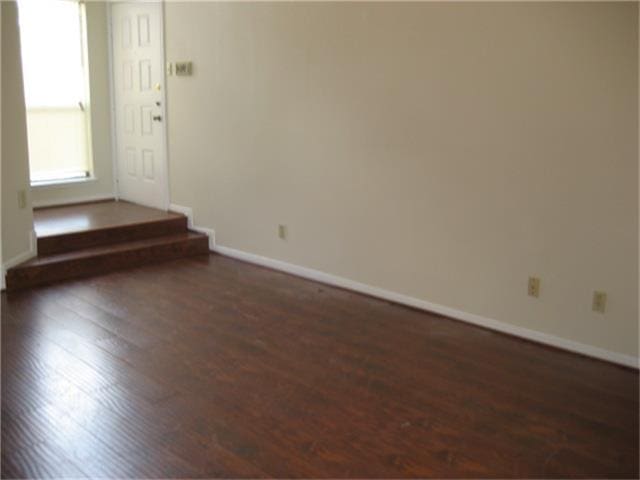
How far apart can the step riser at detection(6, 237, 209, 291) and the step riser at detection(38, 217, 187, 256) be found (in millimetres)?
273

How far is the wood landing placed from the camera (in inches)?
184

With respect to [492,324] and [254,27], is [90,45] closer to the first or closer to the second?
[254,27]

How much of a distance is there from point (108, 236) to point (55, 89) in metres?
1.89

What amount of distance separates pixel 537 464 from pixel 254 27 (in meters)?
3.85

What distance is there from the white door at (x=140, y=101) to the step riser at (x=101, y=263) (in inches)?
30.6

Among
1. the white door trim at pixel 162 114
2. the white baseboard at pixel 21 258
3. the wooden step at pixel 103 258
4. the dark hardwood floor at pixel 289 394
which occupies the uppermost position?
the white door trim at pixel 162 114

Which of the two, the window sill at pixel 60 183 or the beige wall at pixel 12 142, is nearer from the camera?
the beige wall at pixel 12 142

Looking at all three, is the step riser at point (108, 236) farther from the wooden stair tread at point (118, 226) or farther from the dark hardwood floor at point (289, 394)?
the dark hardwood floor at point (289, 394)

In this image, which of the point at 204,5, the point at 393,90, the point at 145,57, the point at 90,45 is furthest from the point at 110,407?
the point at 90,45

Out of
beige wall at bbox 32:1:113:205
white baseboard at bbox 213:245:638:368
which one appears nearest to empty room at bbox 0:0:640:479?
white baseboard at bbox 213:245:638:368

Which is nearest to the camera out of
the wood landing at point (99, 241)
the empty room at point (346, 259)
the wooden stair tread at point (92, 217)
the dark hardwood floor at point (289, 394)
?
the dark hardwood floor at point (289, 394)

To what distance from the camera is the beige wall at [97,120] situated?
20.4 ft

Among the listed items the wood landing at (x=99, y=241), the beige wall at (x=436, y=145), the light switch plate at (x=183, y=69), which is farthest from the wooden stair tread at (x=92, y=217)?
the light switch plate at (x=183, y=69)

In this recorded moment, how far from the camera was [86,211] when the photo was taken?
602cm
